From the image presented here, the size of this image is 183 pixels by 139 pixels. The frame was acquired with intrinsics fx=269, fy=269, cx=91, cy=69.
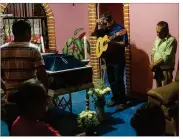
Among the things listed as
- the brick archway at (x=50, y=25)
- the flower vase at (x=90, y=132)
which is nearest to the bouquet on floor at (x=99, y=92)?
the flower vase at (x=90, y=132)

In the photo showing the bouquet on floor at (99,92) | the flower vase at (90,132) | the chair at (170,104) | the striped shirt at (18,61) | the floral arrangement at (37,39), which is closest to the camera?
the striped shirt at (18,61)

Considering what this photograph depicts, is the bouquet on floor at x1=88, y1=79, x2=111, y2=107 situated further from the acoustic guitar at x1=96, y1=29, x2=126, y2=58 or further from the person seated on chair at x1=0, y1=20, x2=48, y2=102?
the person seated on chair at x1=0, y1=20, x2=48, y2=102

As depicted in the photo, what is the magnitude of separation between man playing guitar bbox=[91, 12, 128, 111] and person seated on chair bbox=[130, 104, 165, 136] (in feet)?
7.17

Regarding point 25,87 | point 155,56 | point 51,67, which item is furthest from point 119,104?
point 25,87

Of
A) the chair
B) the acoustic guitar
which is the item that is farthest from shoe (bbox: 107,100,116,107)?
the chair

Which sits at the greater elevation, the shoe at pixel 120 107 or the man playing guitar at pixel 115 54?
the man playing guitar at pixel 115 54

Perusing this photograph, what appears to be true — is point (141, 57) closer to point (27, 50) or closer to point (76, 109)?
point (76, 109)

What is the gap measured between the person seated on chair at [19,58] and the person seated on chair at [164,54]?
1.73 m

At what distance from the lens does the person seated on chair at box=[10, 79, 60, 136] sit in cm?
148

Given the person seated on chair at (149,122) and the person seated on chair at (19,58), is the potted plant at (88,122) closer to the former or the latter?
the person seated on chair at (19,58)

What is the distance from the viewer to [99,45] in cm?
380

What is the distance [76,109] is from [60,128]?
2.95 feet

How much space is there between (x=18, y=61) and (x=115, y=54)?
1.88 metres

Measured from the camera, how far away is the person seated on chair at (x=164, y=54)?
3.24 m
